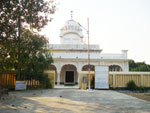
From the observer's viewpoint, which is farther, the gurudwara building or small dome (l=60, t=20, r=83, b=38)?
small dome (l=60, t=20, r=83, b=38)

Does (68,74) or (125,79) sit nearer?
(125,79)

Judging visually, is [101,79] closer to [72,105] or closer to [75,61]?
[75,61]

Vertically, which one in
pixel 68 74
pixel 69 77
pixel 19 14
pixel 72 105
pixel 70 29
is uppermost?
pixel 70 29

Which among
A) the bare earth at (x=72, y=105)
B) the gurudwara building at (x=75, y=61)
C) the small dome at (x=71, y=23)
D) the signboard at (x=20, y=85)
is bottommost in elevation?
the bare earth at (x=72, y=105)

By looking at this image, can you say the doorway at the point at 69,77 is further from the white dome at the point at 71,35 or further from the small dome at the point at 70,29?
the small dome at the point at 70,29

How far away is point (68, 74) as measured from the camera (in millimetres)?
26812

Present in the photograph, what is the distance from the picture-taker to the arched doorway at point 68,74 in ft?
87.4

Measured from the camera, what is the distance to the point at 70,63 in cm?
2491

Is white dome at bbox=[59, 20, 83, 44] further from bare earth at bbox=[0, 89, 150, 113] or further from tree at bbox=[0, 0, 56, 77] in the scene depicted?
bare earth at bbox=[0, 89, 150, 113]

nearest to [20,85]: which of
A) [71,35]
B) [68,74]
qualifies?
[68,74]

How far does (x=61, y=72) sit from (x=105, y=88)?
35.5 ft

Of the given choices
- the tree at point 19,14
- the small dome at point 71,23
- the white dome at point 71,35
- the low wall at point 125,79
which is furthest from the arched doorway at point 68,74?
the tree at point 19,14

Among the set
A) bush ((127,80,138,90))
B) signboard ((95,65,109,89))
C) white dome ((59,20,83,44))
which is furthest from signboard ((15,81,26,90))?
white dome ((59,20,83,44))

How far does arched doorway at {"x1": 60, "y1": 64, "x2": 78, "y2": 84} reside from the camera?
2662 cm
